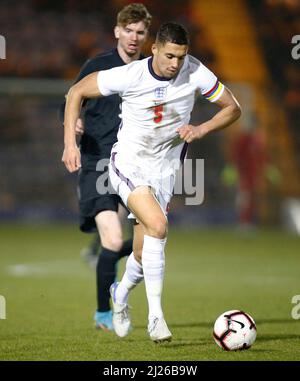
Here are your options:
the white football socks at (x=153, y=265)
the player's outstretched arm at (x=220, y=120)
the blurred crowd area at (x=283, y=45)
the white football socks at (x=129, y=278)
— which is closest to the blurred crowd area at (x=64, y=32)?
the blurred crowd area at (x=283, y=45)

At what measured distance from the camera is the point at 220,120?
5930 mm

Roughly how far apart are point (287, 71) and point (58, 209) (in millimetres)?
6724

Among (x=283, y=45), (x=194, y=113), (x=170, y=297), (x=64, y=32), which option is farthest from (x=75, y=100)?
(x=283, y=45)

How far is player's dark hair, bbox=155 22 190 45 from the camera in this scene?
5605 mm

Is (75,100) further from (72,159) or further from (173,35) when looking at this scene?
(173,35)

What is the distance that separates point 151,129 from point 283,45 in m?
15.6

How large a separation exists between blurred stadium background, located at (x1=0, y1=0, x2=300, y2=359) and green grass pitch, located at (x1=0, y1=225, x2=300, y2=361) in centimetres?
15

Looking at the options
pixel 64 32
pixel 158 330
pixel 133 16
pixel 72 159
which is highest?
pixel 133 16

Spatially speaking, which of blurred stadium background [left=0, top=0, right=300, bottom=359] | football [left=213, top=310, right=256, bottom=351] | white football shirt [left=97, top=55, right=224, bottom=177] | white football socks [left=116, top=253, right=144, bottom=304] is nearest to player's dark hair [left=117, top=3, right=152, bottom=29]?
white football shirt [left=97, top=55, right=224, bottom=177]

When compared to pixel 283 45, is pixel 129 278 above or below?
below

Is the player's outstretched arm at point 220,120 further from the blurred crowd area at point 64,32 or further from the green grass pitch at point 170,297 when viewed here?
the blurred crowd area at point 64,32

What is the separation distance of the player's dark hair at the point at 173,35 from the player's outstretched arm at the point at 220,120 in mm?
553

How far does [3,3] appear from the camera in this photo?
70.3 feet
